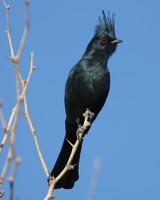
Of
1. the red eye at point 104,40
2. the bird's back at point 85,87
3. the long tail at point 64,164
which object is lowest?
the long tail at point 64,164

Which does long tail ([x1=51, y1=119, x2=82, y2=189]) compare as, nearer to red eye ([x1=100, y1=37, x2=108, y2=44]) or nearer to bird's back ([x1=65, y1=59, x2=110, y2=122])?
bird's back ([x1=65, y1=59, x2=110, y2=122])

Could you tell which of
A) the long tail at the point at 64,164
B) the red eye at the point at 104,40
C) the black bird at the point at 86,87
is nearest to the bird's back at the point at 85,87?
the black bird at the point at 86,87

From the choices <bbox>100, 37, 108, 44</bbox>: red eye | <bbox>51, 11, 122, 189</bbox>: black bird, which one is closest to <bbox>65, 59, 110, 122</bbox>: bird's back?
<bbox>51, 11, 122, 189</bbox>: black bird

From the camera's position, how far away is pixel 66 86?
20.5 feet

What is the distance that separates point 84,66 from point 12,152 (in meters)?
4.29

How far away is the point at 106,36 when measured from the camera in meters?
6.64

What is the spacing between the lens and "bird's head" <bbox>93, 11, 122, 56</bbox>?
6609 mm

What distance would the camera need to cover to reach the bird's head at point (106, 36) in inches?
260

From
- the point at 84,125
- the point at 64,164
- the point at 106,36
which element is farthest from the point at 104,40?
the point at 84,125

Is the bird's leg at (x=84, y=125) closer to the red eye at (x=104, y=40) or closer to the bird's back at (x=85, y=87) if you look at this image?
the bird's back at (x=85, y=87)

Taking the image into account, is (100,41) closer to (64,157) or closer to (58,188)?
(64,157)

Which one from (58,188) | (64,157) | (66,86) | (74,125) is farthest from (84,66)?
(58,188)

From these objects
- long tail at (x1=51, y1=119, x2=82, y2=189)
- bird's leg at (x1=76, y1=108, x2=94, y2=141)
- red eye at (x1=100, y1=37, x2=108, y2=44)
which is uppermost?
red eye at (x1=100, y1=37, x2=108, y2=44)

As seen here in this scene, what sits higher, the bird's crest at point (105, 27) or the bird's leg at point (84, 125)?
the bird's crest at point (105, 27)
